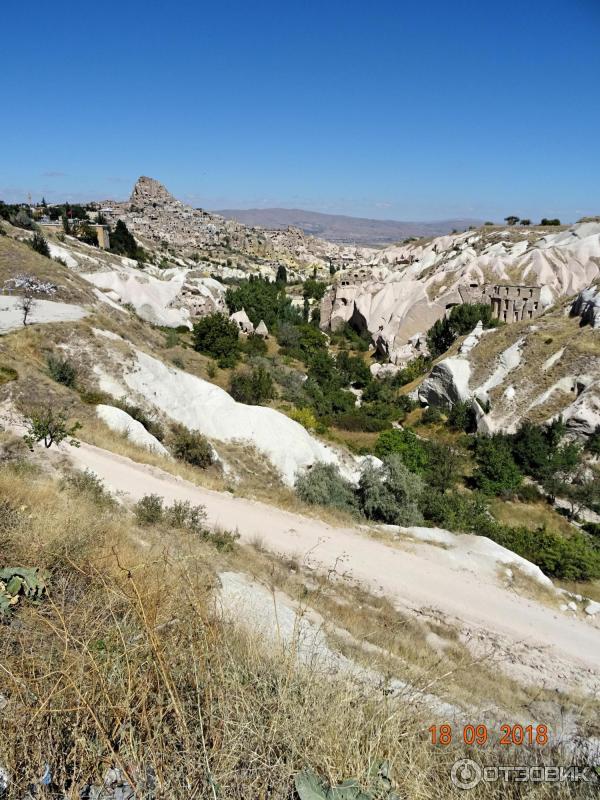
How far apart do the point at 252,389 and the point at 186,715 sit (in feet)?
62.2

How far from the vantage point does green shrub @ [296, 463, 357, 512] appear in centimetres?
1196

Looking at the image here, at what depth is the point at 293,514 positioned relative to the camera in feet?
33.3

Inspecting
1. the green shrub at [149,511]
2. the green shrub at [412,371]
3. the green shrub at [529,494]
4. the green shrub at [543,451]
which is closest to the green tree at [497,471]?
the green shrub at [529,494]

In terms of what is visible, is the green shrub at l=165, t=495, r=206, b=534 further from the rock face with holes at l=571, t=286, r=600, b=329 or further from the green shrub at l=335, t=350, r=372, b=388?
the green shrub at l=335, t=350, r=372, b=388

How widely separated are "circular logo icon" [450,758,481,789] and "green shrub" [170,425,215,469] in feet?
33.8

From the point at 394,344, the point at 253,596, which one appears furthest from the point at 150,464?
the point at 394,344

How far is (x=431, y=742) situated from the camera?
8.68 feet

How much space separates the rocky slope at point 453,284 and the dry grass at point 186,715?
32.9 m

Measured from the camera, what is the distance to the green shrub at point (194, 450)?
12.3 meters

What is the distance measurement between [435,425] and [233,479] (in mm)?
14495

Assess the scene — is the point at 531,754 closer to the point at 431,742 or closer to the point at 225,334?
the point at 431,742

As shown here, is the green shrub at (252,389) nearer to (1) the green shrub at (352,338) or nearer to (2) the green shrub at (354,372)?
(2) the green shrub at (354,372)
